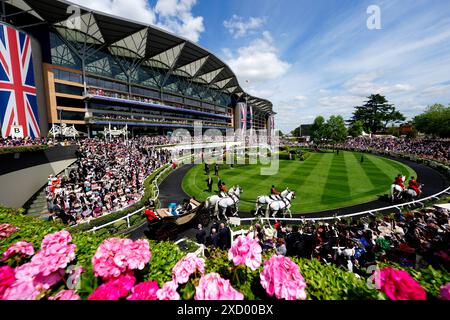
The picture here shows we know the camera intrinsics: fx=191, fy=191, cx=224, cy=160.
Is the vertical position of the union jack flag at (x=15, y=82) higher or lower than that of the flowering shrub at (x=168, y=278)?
higher

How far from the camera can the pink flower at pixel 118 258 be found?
222 cm

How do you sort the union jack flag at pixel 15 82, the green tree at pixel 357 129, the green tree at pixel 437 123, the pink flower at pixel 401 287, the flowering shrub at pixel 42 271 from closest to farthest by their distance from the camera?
the pink flower at pixel 401 287 → the flowering shrub at pixel 42 271 → the union jack flag at pixel 15 82 → the green tree at pixel 437 123 → the green tree at pixel 357 129

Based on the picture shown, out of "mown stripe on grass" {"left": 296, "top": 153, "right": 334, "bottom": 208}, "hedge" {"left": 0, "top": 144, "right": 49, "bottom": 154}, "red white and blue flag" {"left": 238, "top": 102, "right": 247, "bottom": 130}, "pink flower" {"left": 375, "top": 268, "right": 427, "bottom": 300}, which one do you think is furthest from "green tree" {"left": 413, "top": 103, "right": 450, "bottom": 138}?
"hedge" {"left": 0, "top": 144, "right": 49, "bottom": 154}

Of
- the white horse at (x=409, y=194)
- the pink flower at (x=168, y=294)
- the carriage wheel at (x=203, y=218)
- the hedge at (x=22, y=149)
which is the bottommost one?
the carriage wheel at (x=203, y=218)

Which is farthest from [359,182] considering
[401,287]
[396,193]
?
[401,287]

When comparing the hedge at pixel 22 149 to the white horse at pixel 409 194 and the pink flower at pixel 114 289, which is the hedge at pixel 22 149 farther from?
the white horse at pixel 409 194

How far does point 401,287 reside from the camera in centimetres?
186

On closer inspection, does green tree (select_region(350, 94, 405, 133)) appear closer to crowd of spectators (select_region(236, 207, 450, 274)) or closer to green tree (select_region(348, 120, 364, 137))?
green tree (select_region(348, 120, 364, 137))

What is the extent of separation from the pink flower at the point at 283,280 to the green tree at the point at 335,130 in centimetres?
5911

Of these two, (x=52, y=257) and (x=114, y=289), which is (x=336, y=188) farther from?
(x=52, y=257)

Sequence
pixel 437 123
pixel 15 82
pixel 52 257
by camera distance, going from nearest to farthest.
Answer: pixel 52 257 → pixel 15 82 → pixel 437 123

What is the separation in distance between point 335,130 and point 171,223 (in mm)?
56595

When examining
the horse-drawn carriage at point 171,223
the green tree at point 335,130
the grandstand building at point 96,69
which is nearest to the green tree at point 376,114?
the green tree at point 335,130
